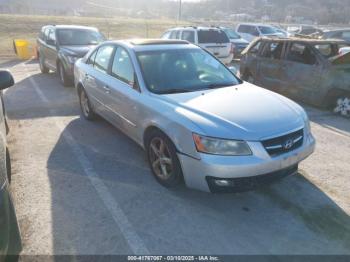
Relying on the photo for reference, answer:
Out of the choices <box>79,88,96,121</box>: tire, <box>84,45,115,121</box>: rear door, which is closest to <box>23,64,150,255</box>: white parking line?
<box>79,88,96,121</box>: tire

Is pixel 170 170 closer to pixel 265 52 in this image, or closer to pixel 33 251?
pixel 33 251

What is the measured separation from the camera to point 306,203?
3717 millimetres

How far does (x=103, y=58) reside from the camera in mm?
5508

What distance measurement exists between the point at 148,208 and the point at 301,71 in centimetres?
570

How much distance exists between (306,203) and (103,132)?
3592 mm

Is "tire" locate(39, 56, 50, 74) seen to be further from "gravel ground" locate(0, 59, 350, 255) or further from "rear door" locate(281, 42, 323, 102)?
"rear door" locate(281, 42, 323, 102)

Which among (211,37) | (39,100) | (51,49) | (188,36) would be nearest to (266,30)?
(211,37)

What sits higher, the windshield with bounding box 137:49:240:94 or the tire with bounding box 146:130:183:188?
the windshield with bounding box 137:49:240:94

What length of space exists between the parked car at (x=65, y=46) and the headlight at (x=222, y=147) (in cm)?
674

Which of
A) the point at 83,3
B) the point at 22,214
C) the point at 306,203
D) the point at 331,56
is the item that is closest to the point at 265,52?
the point at 331,56

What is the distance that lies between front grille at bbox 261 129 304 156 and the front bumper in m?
0.05

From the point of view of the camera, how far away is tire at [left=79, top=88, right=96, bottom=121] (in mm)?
6246

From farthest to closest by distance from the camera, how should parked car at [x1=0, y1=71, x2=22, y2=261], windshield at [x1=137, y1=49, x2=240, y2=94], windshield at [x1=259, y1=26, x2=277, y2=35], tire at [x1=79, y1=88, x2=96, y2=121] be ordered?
1. windshield at [x1=259, y1=26, x2=277, y2=35]
2. tire at [x1=79, y1=88, x2=96, y2=121]
3. windshield at [x1=137, y1=49, x2=240, y2=94]
4. parked car at [x1=0, y1=71, x2=22, y2=261]

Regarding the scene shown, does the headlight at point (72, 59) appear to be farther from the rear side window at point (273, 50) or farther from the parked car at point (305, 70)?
the rear side window at point (273, 50)
